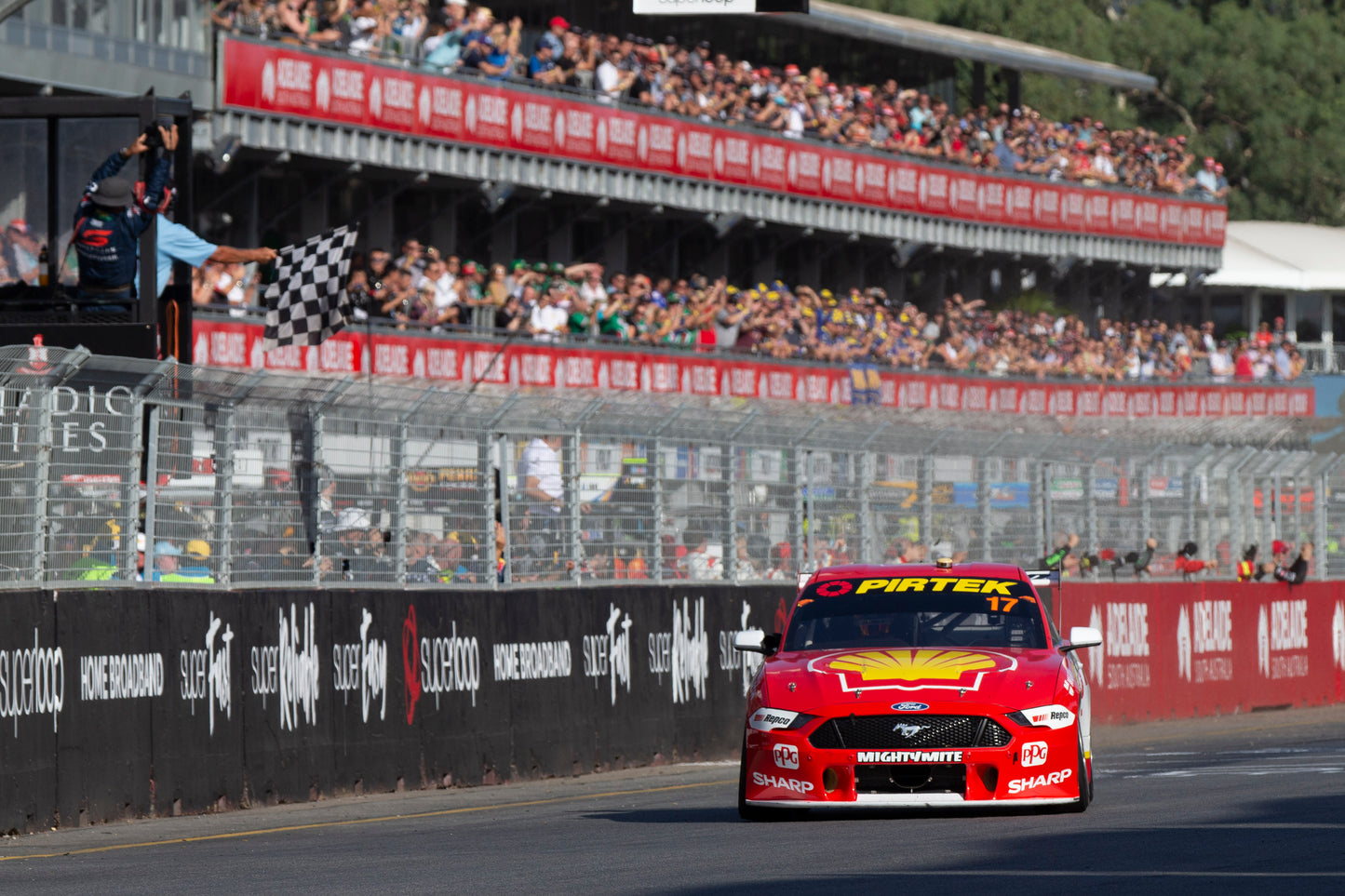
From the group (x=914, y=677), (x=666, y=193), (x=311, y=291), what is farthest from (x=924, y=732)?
(x=666, y=193)

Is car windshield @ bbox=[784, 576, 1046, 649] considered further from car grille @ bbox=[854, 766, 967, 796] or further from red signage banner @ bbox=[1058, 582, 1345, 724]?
red signage banner @ bbox=[1058, 582, 1345, 724]

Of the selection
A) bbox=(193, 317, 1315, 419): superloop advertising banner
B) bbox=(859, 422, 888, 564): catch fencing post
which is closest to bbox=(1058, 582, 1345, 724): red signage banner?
bbox=(859, 422, 888, 564): catch fencing post

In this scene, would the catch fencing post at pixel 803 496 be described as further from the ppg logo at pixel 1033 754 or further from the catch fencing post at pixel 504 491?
the ppg logo at pixel 1033 754

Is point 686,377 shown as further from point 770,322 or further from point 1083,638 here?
point 1083,638

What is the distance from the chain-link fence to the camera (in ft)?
44.8

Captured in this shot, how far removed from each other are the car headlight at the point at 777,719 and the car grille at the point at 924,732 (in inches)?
8.7

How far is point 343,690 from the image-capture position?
1540cm

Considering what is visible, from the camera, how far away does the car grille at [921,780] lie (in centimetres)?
1199

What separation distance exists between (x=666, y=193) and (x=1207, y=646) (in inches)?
633

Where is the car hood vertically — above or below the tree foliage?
below

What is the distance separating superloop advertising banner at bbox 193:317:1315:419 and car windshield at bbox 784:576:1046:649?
8.98 metres

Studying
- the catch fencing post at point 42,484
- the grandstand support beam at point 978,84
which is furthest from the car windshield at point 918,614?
the grandstand support beam at point 978,84

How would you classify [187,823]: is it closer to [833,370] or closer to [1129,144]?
[833,370]

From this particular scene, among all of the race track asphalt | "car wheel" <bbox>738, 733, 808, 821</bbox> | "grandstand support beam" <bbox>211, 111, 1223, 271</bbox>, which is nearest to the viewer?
the race track asphalt
